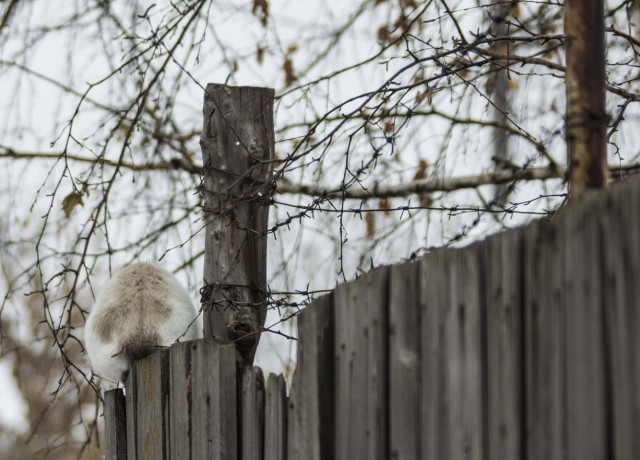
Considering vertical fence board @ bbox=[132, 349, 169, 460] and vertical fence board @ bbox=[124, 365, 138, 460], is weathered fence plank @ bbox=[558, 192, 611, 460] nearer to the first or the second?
vertical fence board @ bbox=[132, 349, 169, 460]

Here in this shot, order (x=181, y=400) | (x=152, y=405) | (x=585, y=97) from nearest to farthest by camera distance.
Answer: (x=585, y=97) < (x=181, y=400) < (x=152, y=405)

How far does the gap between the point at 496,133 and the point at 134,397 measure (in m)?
3.07

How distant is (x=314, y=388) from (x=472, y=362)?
0.55 meters

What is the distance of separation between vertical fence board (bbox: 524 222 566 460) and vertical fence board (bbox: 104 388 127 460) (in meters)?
1.79

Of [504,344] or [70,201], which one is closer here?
[504,344]

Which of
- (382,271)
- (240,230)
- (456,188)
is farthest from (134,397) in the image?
(456,188)

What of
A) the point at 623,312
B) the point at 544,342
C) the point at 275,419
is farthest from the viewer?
the point at 275,419

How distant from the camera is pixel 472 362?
5.41 ft

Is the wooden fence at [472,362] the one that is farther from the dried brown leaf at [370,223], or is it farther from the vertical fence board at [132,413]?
the dried brown leaf at [370,223]

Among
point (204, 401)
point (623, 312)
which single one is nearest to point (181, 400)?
point (204, 401)

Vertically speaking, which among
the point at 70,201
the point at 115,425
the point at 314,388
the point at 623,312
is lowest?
the point at 115,425

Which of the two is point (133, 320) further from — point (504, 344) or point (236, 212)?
point (504, 344)

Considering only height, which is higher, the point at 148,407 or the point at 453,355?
the point at 453,355

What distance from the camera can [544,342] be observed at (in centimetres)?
151
